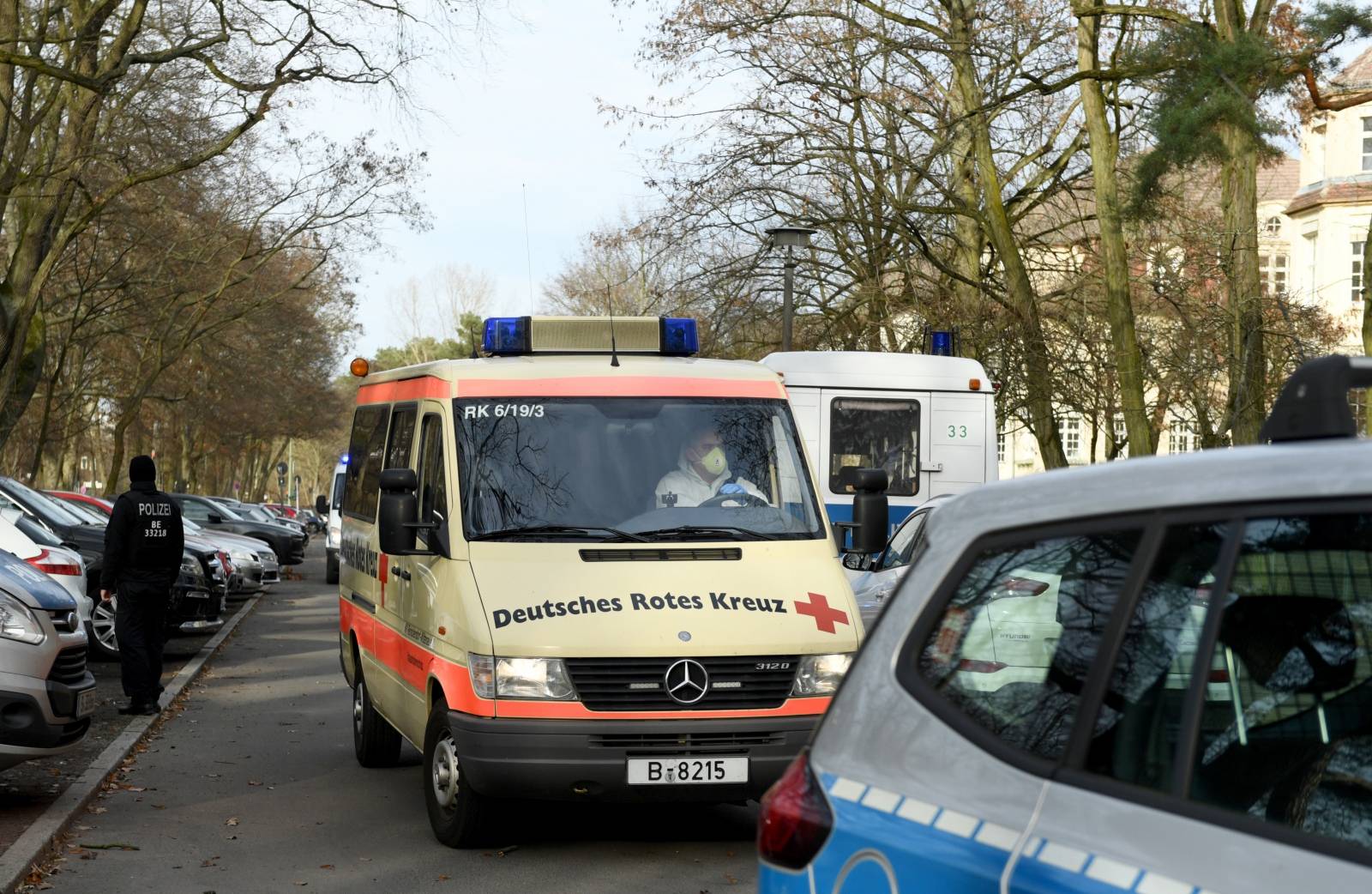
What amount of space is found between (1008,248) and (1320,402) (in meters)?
21.0

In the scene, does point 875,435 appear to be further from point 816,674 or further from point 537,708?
point 537,708

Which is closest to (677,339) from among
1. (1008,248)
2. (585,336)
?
(585,336)

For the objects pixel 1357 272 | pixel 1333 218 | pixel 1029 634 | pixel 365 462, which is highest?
pixel 1333 218

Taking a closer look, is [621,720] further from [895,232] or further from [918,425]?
[895,232]

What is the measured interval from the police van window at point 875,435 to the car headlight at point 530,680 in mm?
10506

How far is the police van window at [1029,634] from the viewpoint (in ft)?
8.59

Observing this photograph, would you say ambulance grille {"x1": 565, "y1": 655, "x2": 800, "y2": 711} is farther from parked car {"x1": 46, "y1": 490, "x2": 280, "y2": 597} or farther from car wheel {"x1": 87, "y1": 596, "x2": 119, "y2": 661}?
parked car {"x1": 46, "y1": 490, "x2": 280, "y2": 597}

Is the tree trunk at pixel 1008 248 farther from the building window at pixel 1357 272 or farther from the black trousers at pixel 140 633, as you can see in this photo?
the building window at pixel 1357 272

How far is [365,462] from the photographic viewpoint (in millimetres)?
11227

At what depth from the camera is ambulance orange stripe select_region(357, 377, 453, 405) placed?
898 centimetres

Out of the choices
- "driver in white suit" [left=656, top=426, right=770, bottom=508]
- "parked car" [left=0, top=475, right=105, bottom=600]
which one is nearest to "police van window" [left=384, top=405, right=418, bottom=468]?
"driver in white suit" [left=656, top=426, right=770, bottom=508]

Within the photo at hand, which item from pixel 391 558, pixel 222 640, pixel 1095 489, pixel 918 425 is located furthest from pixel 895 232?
pixel 1095 489

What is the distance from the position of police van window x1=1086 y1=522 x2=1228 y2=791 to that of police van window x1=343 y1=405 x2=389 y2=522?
797cm

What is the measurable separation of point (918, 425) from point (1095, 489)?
600 inches
